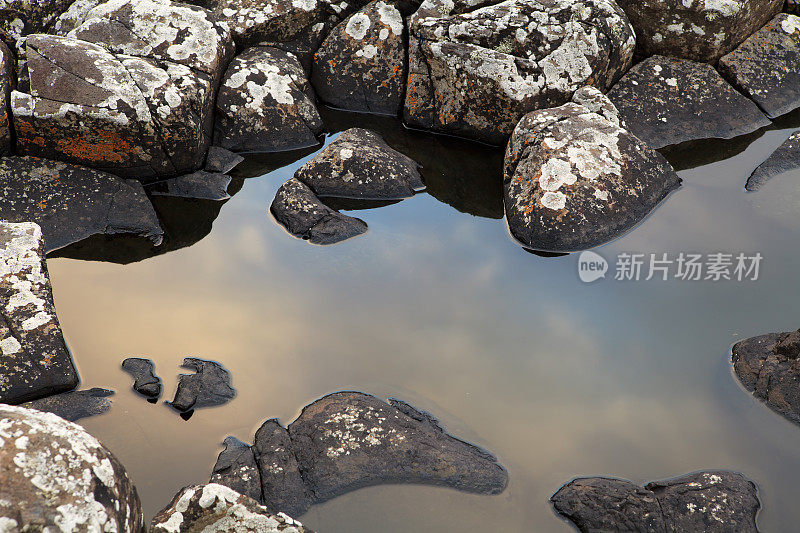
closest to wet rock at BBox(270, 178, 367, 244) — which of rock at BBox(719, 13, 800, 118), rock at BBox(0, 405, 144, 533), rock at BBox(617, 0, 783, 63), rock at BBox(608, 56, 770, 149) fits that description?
rock at BBox(0, 405, 144, 533)

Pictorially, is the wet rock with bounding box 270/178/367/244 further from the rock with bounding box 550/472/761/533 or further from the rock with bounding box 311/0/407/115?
the rock with bounding box 550/472/761/533

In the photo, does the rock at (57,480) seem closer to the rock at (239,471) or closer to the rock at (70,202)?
the rock at (239,471)

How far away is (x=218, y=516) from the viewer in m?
3.16

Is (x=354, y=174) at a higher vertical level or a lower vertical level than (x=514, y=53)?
lower

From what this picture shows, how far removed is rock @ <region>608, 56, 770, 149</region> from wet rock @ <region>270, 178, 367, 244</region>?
9.70 feet

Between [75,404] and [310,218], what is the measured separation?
2252 mm

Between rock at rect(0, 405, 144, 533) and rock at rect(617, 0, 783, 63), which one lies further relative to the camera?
rock at rect(617, 0, 783, 63)

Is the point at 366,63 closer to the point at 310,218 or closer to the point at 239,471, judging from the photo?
the point at 310,218

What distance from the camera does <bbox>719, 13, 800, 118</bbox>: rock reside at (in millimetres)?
6719

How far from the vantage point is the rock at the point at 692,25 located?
21.5 ft

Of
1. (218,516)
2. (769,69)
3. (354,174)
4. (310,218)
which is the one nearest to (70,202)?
(310,218)

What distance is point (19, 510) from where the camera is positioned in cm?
263

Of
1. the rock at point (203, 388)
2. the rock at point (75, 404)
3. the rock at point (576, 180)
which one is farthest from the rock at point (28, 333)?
the rock at point (576, 180)

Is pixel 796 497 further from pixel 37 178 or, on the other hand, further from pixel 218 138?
pixel 37 178
